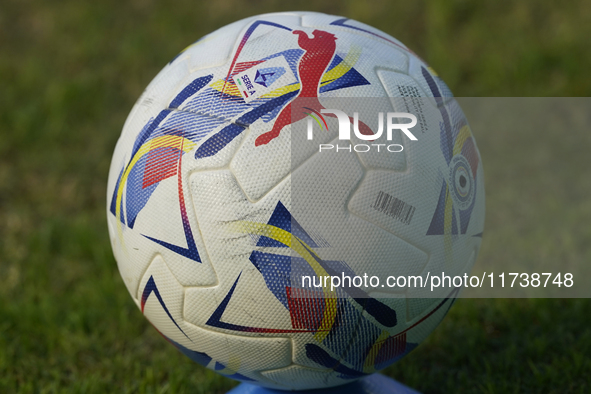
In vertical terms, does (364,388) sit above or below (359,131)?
below

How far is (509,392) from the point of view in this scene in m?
2.69

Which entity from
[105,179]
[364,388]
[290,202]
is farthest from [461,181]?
[105,179]

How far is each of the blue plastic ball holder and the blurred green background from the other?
25cm

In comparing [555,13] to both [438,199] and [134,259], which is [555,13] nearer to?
[438,199]

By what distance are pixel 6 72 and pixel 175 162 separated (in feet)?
14.1

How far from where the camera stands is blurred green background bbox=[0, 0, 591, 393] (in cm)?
295

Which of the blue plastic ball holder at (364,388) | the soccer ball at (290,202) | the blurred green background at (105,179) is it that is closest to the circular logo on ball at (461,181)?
the soccer ball at (290,202)

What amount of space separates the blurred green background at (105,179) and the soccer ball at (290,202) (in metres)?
0.91

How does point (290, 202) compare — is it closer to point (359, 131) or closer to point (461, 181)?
point (359, 131)

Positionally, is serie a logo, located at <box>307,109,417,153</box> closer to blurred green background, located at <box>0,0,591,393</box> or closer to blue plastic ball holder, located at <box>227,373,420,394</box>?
blue plastic ball holder, located at <box>227,373,420,394</box>

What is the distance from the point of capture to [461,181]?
2.10 meters

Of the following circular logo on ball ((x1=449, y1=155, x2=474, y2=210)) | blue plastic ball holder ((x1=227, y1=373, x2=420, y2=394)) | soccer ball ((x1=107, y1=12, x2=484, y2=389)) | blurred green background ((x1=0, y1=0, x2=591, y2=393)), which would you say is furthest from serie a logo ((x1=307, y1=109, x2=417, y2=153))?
blurred green background ((x1=0, y1=0, x2=591, y2=393))

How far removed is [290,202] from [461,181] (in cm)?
64

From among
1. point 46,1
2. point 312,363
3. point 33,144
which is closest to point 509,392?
point 312,363
